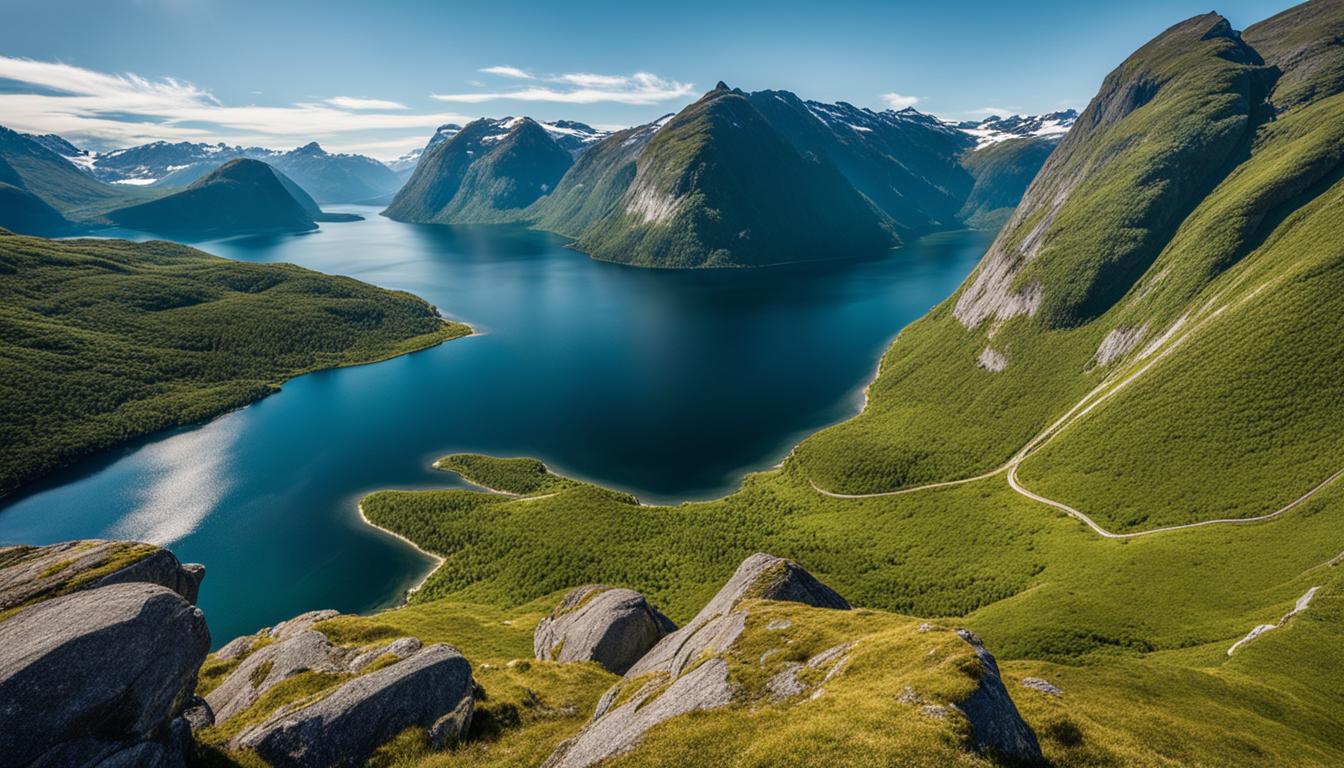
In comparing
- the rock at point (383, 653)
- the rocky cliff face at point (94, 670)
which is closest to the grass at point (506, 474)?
the rock at point (383, 653)

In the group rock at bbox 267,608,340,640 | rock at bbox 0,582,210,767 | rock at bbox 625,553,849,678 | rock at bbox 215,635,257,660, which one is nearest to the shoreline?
rock at bbox 267,608,340,640

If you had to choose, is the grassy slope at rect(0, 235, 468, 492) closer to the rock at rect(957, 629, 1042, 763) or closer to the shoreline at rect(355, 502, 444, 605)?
the shoreline at rect(355, 502, 444, 605)

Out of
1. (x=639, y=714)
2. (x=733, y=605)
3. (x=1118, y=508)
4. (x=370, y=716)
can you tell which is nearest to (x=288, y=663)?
(x=370, y=716)

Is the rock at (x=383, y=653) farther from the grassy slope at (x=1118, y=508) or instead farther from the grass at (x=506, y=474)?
the grass at (x=506, y=474)

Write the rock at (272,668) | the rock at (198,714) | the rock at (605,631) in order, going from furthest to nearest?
the rock at (605,631)
the rock at (272,668)
the rock at (198,714)

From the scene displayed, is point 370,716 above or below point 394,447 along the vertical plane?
above

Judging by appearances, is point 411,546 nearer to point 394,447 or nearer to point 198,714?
point 394,447

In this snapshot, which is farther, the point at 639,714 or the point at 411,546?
the point at 411,546

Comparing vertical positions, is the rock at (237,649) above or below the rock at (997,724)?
below
